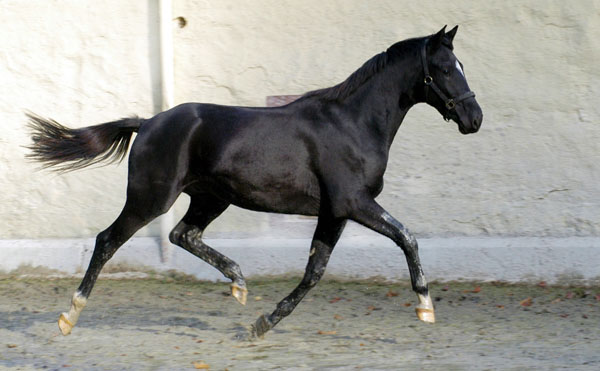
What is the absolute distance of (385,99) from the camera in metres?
5.04

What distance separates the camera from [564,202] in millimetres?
6844

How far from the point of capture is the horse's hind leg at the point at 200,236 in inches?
212

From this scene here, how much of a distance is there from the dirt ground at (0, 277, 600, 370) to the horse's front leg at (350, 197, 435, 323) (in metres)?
0.29

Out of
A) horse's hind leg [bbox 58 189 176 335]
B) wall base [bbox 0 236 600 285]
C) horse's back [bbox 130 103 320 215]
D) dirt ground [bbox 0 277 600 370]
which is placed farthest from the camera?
wall base [bbox 0 236 600 285]

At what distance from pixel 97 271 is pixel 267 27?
285cm

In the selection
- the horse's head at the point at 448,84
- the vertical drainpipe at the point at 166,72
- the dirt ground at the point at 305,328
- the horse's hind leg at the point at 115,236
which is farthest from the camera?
the vertical drainpipe at the point at 166,72

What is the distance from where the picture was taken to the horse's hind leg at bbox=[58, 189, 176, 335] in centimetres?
516

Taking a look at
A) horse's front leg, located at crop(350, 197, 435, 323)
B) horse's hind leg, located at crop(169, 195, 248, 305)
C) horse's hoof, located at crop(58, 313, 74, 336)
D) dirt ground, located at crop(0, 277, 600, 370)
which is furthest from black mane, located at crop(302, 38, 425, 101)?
horse's hoof, located at crop(58, 313, 74, 336)

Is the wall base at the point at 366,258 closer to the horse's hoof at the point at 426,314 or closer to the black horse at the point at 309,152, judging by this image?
the black horse at the point at 309,152

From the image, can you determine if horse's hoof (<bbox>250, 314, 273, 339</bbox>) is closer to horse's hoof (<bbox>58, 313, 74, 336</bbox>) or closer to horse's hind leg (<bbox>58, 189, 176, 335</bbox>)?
horse's hind leg (<bbox>58, 189, 176, 335</bbox>)

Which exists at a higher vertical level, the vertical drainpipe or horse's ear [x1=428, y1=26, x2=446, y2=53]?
horse's ear [x1=428, y1=26, x2=446, y2=53]

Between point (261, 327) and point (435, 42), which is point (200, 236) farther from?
point (435, 42)

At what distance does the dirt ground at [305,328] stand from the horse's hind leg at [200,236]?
0.43 meters

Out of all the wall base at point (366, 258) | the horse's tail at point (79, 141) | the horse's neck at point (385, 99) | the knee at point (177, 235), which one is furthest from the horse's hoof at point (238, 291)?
the wall base at point (366, 258)
